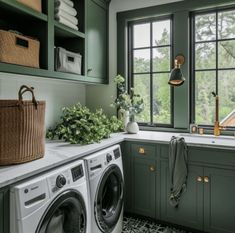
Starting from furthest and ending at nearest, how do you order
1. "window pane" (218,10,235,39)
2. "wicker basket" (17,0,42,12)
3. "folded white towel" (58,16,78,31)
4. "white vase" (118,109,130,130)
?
"white vase" (118,109,130,130), "window pane" (218,10,235,39), "folded white towel" (58,16,78,31), "wicker basket" (17,0,42,12)

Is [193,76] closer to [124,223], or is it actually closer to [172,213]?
[172,213]

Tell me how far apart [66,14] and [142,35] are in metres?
1.16

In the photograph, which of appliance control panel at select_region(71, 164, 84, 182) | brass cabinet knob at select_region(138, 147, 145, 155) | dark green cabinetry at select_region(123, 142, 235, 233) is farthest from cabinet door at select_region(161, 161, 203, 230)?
appliance control panel at select_region(71, 164, 84, 182)

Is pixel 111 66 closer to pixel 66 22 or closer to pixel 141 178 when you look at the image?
pixel 66 22

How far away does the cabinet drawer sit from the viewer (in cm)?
232

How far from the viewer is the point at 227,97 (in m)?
2.62

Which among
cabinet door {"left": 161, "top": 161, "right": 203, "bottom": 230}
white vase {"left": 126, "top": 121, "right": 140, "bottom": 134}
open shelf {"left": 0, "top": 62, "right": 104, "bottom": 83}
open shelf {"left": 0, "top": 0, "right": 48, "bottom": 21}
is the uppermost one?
open shelf {"left": 0, "top": 0, "right": 48, "bottom": 21}

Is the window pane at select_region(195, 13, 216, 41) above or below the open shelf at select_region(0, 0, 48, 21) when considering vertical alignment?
above

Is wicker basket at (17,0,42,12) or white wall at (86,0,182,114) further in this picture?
white wall at (86,0,182,114)

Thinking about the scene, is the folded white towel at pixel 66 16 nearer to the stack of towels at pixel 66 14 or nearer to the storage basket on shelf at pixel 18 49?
the stack of towels at pixel 66 14

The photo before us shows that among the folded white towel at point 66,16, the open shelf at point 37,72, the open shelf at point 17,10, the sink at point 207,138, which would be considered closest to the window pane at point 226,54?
the sink at point 207,138

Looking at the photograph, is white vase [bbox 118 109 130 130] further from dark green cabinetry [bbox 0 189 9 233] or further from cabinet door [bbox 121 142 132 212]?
dark green cabinetry [bbox 0 189 9 233]

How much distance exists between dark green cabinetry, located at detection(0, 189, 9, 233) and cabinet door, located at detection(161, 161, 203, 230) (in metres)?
1.51

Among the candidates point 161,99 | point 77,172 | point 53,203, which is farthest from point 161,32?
point 53,203
